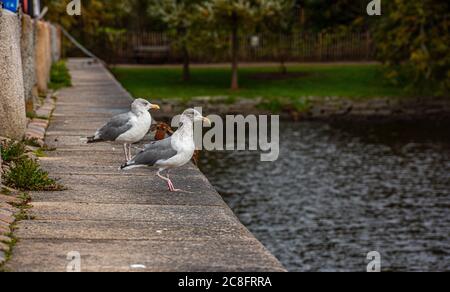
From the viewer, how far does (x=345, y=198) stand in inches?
1049

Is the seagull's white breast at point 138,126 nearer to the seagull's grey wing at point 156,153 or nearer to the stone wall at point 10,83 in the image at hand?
the seagull's grey wing at point 156,153

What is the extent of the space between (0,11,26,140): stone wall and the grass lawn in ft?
107

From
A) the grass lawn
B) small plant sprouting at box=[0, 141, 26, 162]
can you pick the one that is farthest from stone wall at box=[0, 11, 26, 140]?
the grass lawn

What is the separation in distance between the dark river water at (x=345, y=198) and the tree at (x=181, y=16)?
11.6m

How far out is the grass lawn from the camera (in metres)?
48.2

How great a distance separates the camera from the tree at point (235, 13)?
155 ft

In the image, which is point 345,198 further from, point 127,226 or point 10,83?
point 127,226

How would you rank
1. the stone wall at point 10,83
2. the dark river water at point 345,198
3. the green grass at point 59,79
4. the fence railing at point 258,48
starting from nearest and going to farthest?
1. the stone wall at point 10,83
2. the dark river water at point 345,198
3. the green grass at point 59,79
4. the fence railing at point 258,48

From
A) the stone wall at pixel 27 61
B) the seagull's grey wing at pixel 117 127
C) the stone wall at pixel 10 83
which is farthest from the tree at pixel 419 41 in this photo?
the seagull's grey wing at pixel 117 127

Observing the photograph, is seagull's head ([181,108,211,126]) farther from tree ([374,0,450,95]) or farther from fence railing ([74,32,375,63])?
fence railing ([74,32,375,63])

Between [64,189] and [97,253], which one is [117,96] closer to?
[64,189]

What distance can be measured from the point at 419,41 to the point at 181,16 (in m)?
12.3

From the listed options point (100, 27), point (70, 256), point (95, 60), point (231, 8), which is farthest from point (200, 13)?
point (70, 256)
